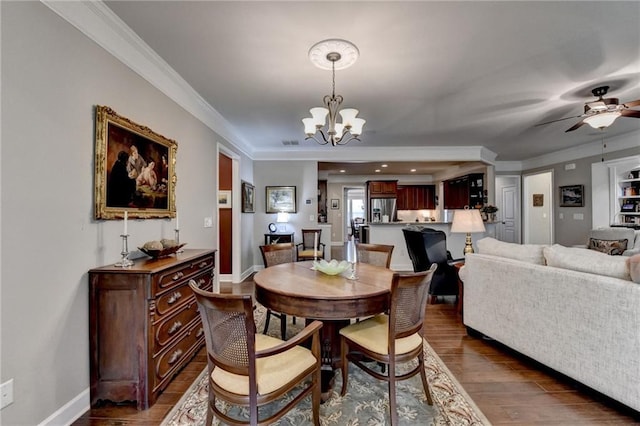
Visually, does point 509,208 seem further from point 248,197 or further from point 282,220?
point 248,197

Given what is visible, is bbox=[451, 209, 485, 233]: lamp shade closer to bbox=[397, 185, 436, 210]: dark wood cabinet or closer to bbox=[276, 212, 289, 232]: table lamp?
bbox=[276, 212, 289, 232]: table lamp

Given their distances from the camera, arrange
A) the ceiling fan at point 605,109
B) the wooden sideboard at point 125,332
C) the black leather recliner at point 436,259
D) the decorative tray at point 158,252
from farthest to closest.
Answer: the black leather recliner at point 436,259 < the ceiling fan at point 605,109 < the decorative tray at point 158,252 < the wooden sideboard at point 125,332

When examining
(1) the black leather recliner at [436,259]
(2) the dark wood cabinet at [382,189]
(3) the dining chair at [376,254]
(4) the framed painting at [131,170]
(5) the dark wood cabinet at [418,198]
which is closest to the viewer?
(4) the framed painting at [131,170]

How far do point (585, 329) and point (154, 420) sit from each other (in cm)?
280

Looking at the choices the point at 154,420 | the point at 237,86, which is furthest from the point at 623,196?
the point at 154,420

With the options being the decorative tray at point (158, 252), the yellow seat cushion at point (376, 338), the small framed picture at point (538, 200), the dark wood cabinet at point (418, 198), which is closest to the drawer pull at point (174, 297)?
the decorative tray at point (158, 252)

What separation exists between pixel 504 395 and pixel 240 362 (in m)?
1.84

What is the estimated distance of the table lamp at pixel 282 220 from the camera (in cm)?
604

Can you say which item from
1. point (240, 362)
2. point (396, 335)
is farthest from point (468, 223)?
point (240, 362)

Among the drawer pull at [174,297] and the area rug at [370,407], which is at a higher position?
the drawer pull at [174,297]

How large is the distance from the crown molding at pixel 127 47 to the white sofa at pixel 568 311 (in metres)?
3.44

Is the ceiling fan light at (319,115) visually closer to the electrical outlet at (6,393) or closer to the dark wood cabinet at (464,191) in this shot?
the electrical outlet at (6,393)

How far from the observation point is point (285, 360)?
5.09ft

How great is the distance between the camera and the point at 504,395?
1.99 m
